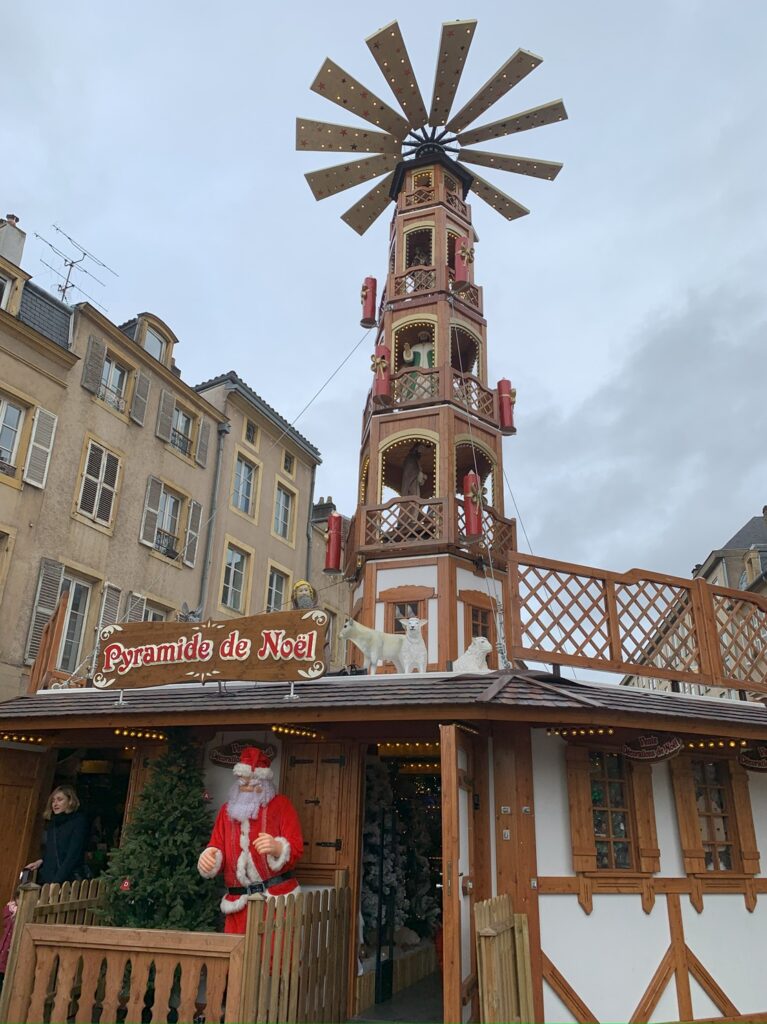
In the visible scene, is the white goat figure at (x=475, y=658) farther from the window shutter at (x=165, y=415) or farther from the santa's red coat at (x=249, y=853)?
the window shutter at (x=165, y=415)

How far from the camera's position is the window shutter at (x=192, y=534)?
1916 centimetres

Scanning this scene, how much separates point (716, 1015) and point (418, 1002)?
3.35 metres

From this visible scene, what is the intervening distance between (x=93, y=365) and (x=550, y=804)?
13762 millimetres

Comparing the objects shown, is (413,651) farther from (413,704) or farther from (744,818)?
(744,818)

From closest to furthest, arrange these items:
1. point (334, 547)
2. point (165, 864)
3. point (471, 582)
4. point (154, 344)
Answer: point (165, 864) → point (471, 582) → point (334, 547) → point (154, 344)

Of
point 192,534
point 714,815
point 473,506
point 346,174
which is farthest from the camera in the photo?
point 192,534

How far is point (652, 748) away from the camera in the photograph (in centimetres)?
830

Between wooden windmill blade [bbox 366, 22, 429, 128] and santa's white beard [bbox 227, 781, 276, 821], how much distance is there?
15290 millimetres

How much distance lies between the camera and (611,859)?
8117 mm

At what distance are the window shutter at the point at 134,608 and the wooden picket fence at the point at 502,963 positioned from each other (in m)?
12.0

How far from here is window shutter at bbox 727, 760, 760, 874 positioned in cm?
871

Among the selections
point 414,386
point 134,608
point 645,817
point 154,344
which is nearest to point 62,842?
point 645,817

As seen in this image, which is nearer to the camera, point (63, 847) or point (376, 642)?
point (63, 847)

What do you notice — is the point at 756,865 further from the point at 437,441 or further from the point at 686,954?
the point at 437,441
